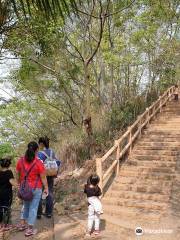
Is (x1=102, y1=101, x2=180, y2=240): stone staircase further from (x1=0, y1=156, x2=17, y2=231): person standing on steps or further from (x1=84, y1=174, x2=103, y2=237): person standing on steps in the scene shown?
(x1=0, y1=156, x2=17, y2=231): person standing on steps

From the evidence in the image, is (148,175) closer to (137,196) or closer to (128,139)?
(137,196)

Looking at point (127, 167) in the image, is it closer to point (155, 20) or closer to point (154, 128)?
point (154, 128)

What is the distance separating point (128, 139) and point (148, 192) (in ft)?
11.5

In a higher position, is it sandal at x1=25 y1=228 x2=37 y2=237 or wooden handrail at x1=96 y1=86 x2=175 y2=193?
wooden handrail at x1=96 y1=86 x2=175 y2=193

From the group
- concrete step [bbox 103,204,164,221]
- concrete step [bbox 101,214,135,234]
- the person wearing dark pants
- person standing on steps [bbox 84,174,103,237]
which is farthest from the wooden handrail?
person standing on steps [bbox 84,174,103,237]

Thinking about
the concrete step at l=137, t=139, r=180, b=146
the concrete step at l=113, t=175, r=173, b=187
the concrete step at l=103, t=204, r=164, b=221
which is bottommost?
the concrete step at l=103, t=204, r=164, b=221

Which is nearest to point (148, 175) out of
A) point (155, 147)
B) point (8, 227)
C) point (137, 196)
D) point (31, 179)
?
point (137, 196)

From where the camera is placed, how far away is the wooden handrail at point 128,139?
8.41 m

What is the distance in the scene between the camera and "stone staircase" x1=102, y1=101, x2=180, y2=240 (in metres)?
6.78

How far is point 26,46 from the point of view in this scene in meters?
12.0

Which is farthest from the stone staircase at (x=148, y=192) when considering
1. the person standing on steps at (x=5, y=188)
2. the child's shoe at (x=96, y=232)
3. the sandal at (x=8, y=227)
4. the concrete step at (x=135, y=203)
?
the person standing on steps at (x=5, y=188)

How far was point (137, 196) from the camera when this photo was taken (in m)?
8.45

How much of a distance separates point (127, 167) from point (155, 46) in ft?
26.9

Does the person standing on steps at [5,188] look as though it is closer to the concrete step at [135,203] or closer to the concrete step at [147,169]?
the concrete step at [135,203]
